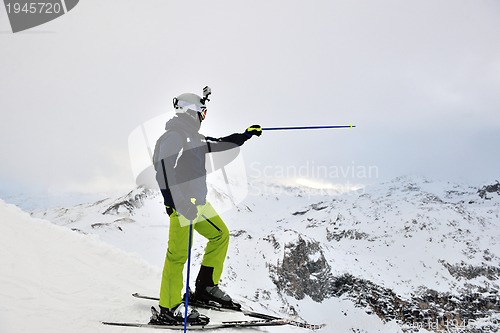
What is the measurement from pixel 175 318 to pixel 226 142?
9.33 feet

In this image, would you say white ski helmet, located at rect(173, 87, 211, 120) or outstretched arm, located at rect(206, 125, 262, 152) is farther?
outstretched arm, located at rect(206, 125, 262, 152)

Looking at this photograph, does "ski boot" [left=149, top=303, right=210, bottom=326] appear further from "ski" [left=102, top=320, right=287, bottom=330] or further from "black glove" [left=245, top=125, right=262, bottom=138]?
"black glove" [left=245, top=125, right=262, bottom=138]

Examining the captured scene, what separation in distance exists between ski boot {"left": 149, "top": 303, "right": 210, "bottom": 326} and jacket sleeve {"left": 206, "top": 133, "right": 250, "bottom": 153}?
2470 millimetres

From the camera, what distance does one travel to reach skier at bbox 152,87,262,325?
516 centimetres

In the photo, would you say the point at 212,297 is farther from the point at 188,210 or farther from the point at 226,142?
the point at 226,142

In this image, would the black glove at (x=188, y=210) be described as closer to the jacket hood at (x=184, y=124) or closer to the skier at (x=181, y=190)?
the skier at (x=181, y=190)

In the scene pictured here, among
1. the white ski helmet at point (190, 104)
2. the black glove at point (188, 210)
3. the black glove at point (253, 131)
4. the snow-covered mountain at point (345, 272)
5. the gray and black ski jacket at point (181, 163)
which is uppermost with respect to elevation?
the white ski helmet at point (190, 104)

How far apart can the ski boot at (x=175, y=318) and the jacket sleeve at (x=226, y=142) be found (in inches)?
97.2

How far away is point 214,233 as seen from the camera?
237 inches

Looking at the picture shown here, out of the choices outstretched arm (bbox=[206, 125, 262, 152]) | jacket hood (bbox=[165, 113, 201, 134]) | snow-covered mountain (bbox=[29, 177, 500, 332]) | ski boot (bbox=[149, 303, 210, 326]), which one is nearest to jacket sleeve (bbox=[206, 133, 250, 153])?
outstretched arm (bbox=[206, 125, 262, 152])

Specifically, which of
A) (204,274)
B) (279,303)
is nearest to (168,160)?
(204,274)

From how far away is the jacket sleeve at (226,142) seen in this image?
6.14 m

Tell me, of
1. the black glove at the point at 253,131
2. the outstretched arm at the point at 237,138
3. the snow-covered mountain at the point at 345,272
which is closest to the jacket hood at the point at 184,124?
the outstretched arm at the point at 237,138

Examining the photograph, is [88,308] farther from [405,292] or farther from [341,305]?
[405,292]
